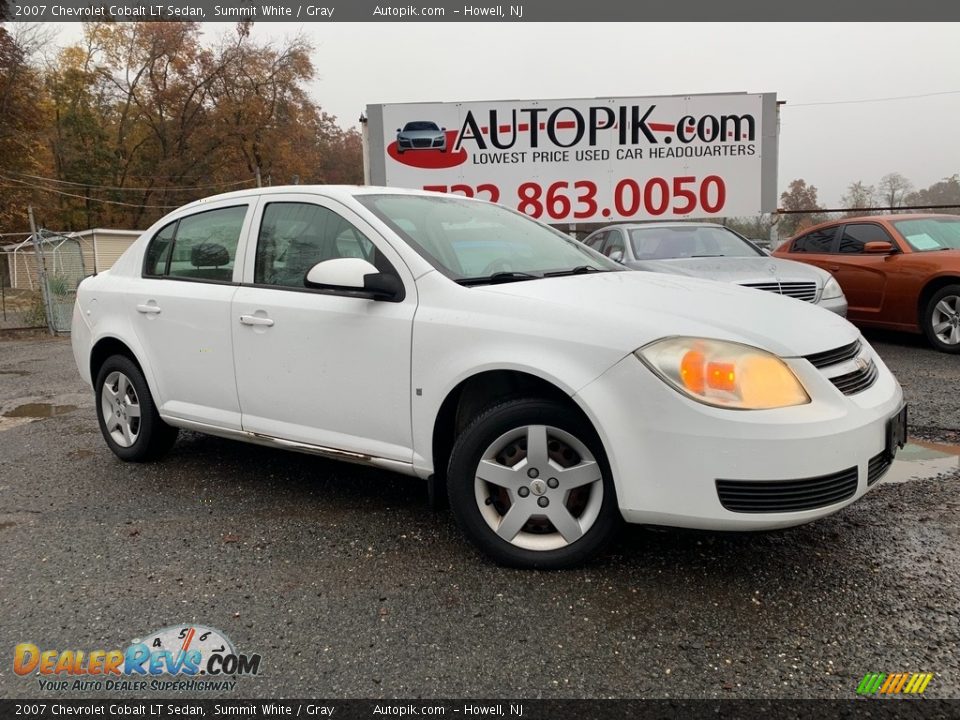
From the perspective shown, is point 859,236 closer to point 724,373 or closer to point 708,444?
point 724,373

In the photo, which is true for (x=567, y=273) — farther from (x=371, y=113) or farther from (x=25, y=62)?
(x=25, y=62)

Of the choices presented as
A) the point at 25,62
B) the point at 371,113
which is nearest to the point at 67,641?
the point at 371,113

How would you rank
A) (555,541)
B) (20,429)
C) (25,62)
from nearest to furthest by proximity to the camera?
1. (555,541)
2. (20,429)
3. (25,62)

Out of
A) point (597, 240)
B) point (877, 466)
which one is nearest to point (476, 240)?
point (877, 466)

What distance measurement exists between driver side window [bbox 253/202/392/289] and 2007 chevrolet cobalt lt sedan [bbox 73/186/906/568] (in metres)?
0.01

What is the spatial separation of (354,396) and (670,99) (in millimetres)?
10511

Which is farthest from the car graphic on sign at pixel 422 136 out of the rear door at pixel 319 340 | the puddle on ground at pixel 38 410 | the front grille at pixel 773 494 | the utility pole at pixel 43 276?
the front grille at pixel 773 494

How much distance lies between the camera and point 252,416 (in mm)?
3641

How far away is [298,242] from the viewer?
3.61 metres

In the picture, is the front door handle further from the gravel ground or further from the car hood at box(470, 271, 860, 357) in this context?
the car hood at box(470, 271, 860, 357)

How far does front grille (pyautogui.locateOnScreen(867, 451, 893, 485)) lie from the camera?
2629mm

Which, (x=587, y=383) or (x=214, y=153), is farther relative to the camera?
(x=214, y=153)

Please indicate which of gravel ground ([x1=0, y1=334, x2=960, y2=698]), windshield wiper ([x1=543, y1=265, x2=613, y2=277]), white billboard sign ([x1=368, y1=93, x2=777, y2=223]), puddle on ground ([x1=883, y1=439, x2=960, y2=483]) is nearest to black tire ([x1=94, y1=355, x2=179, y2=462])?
gravel ground ([x1=0, y1=334, x2=960, y2=698])

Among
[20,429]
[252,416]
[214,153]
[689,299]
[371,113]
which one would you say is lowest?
[20,429]
